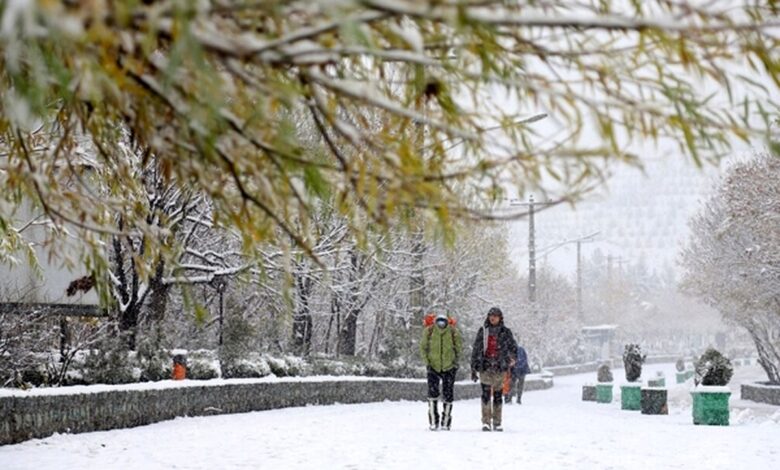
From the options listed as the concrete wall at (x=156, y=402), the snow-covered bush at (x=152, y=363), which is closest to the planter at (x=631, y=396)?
the concrete wall at (x=156, y=402)

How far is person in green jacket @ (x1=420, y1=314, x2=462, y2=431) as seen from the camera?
15.5 metres

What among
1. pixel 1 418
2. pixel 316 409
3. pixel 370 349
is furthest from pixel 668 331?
pixel 1 418

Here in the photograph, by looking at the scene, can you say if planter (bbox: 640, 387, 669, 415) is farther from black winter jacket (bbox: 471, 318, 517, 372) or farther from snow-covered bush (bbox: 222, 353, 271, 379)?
snow-covered bush (bbox: 222, 353, 271, 379)

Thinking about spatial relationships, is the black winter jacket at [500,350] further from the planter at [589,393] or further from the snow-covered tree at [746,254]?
the planter at [589,393]

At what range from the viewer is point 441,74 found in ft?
13.7

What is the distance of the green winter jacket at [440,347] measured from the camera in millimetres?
15570

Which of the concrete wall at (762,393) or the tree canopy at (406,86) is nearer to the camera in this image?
the tree canopy at (406,86)

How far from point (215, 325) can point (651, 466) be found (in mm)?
20092

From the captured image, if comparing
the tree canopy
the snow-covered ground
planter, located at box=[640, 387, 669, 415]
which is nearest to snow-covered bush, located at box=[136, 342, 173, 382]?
the snow-covered ground

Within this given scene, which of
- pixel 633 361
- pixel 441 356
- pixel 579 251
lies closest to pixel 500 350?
pixel 441 356

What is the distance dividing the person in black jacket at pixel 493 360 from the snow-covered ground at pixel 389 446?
1.37 ft

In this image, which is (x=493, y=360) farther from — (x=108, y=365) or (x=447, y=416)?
(x=108, y=365)

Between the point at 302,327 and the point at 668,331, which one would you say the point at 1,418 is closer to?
the point at 302,327

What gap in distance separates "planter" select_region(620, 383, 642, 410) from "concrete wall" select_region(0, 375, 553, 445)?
5588 millimetres
